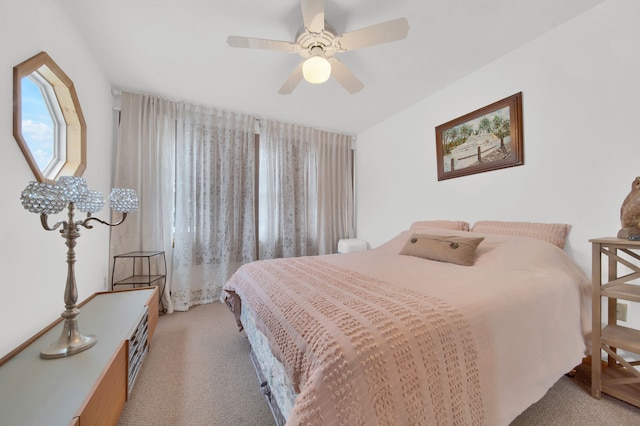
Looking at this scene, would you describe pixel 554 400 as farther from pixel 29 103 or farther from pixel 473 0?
pixel 29 103

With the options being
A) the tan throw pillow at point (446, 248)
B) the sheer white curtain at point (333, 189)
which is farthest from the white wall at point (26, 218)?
the sheer white curtain at point (333, 189)

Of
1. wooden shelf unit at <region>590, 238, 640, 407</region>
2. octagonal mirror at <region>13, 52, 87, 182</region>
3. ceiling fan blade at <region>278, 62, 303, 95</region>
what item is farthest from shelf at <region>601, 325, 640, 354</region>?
octagonal mirror at <region>13, 52, 87, 182</region>

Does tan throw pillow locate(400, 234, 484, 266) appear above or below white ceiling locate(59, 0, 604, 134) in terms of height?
below

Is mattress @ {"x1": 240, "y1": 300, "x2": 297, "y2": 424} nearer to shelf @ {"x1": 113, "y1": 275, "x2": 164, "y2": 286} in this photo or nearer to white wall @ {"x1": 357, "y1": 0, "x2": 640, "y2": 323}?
shelf @ {"x1": 113, "y1": 275, "x2": 164, "y2": 286}

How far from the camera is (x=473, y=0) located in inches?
57.9

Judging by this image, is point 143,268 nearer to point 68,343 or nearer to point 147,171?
point 147,171

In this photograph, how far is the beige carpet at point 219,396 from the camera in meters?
1.17

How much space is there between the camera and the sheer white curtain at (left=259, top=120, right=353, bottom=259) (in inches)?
128

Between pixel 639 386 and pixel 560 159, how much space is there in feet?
4.65

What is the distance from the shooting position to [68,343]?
1111 mm

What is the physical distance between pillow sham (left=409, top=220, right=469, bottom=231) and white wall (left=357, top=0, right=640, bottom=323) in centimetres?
11

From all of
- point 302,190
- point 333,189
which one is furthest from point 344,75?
point 333,189

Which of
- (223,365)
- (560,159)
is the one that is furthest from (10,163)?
(560,159)

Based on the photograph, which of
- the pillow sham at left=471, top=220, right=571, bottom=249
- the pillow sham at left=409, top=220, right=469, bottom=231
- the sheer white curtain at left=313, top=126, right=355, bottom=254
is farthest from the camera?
the sheer white curtain at left=313, top=126, right=355, bottom=254
